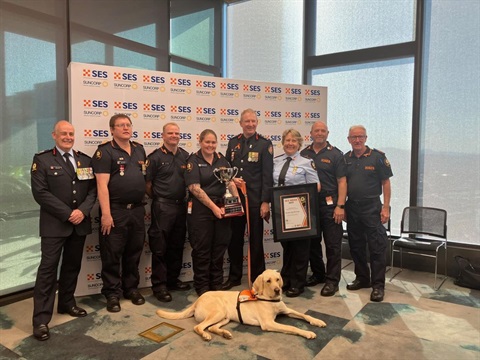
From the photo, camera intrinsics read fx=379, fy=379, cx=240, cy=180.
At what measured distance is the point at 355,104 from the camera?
541 cm

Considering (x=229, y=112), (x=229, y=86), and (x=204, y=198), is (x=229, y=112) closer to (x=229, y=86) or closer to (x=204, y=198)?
(x=229, y=86)

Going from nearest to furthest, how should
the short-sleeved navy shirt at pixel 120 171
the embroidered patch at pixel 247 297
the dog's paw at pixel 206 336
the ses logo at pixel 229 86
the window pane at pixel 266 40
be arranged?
the dog's paw at pixel 206 336, the embroidered patch at pixel 247 297, the short-sleeved navy shirt at pixel 120 171, the ses logo at pixel 229 86, the window pane at pixel 266 40

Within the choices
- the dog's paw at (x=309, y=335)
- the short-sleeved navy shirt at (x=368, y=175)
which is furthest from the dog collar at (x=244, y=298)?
the short-sleeved navy shirt at (x=368, y=175)

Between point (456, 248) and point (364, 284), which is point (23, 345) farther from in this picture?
point (456, 248)

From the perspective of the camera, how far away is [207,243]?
11.9ft

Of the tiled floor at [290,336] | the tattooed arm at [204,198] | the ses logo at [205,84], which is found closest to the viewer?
the tiled floor at [290,336]

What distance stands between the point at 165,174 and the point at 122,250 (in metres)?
0.80

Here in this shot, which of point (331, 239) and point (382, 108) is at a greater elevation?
point (382, 108)

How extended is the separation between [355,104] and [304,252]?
8.61 feet

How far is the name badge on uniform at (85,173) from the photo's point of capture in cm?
312

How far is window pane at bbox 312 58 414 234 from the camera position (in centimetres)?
504

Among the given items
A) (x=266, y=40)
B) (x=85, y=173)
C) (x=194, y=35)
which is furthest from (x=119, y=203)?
(x=266, y=40)

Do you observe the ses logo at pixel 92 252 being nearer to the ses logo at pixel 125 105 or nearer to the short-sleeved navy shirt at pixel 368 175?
the ses logo at pixel 125 105

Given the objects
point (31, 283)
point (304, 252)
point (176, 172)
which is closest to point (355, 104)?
point (304, 252)
